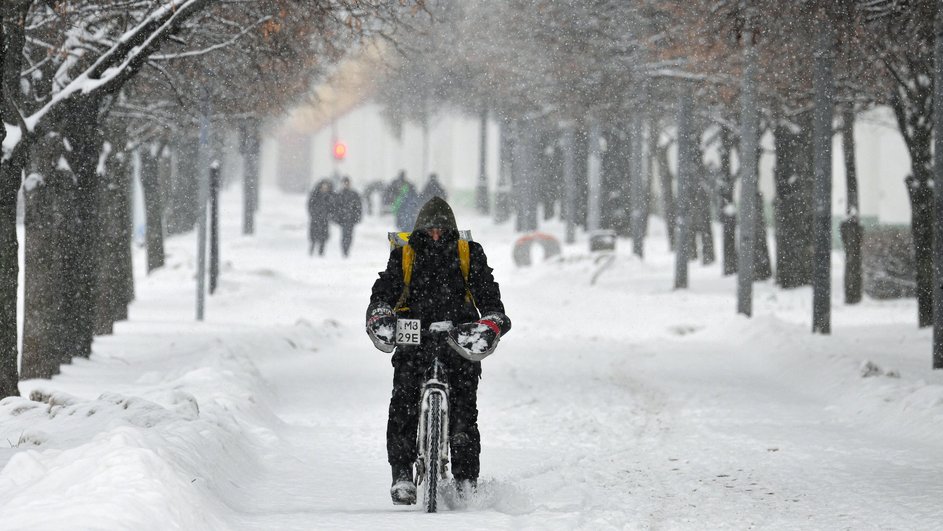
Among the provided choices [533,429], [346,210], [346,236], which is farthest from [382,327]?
[346,236]

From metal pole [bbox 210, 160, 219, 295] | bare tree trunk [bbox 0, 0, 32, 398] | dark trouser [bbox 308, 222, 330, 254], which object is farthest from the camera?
dark trouser [bbox 308, 222, 330, 254]

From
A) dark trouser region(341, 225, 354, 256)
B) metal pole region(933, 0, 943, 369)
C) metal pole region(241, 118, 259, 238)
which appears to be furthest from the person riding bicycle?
dark trouser region(341, 225, 354, 256)

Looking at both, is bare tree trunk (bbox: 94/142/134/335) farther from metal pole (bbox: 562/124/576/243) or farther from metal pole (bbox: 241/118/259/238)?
metal pole (bbox: 562/124/576/243)

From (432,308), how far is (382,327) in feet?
1.31

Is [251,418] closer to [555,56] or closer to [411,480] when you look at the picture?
[411,480]

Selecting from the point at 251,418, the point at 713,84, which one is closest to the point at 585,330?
the point at 713,84

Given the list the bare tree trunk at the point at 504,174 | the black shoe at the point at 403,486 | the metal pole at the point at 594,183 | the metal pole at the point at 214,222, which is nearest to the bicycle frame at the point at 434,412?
the black shoe at the point at 403,486

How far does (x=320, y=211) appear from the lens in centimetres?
3503

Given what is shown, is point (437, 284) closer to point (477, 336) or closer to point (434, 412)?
point (477, 336)

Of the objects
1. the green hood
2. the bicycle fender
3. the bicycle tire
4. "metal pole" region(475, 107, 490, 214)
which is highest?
"metal pole" region(475, 107, 490, 214)

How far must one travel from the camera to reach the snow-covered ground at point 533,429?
6238mm

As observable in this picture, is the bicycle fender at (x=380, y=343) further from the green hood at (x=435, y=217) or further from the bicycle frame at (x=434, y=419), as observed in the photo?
the green hood at (x=435, y=217)

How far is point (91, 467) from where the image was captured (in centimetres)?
574

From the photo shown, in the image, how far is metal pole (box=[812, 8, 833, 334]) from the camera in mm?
17328
